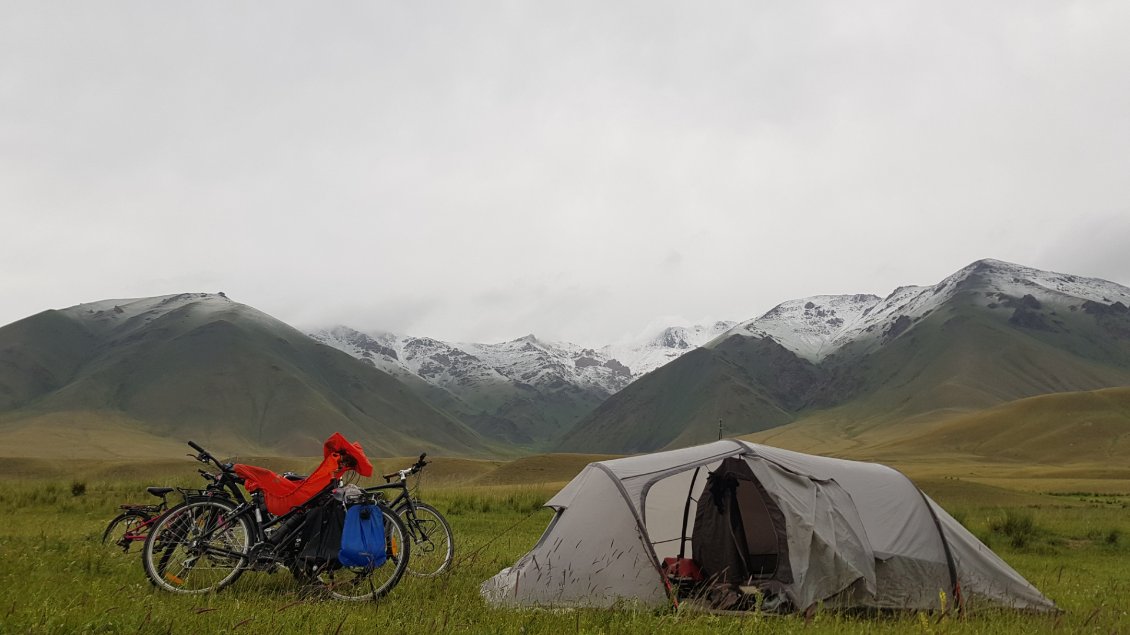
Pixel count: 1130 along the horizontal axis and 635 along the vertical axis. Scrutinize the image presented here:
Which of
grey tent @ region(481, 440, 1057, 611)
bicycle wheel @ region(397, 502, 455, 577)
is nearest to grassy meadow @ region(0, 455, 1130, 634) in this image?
bicycle wheel @ region(397, 502, 455, 577)

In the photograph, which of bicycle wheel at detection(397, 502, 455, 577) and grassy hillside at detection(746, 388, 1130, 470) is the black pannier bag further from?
grassy hillside at detection(746, 388, 1130, 470)

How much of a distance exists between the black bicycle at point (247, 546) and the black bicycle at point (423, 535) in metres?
1.05

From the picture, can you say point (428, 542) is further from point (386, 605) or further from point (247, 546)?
point (247, 546)

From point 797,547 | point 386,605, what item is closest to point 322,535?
point 386,605

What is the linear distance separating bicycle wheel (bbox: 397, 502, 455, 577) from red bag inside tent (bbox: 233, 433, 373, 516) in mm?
1541

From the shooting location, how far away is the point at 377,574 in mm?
9125

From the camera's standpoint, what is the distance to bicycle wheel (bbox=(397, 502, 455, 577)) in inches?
404

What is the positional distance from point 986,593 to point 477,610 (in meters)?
7.39

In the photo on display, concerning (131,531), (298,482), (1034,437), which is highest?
(298,482)

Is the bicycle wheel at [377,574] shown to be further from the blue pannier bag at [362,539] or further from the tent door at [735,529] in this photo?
the tent door at [735,529]

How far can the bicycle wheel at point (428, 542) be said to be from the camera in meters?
10.2

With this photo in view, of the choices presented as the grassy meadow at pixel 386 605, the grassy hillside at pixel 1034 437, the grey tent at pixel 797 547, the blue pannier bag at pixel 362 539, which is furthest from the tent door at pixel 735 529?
the grassy hillside at pixel 1034 437

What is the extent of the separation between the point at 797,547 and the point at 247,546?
6.81 m

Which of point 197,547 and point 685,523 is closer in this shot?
point 197,547
